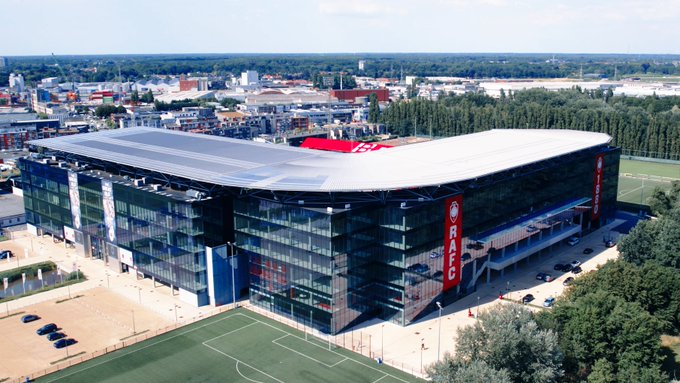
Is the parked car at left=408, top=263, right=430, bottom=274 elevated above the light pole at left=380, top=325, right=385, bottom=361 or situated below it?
above

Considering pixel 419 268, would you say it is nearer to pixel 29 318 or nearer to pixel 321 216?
pixel 321 216

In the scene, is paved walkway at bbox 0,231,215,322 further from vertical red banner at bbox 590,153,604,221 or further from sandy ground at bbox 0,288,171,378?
vertical red banner at bbox 590,153,604,221

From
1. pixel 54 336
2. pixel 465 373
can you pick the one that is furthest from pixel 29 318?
pixel 465 373

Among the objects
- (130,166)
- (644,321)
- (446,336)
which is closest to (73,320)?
(130,166)

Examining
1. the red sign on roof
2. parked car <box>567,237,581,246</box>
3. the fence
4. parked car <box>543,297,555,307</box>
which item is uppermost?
the red sign on roof

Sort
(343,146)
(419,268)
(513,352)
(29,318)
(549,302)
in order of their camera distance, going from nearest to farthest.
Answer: (513,352)
(419,268)
(29,318)
(549,302)
(343,146)

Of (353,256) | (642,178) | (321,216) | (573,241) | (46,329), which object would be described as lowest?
(46,329)

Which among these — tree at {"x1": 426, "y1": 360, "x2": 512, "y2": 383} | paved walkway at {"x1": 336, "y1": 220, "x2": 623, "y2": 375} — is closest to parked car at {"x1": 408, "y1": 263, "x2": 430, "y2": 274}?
paved walkway at {"x1": 336, "y1": 220, "x2": 623, "y2": 375}

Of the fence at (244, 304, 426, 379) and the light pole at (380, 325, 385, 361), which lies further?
the light pole at (380, 325, 385, 361)
